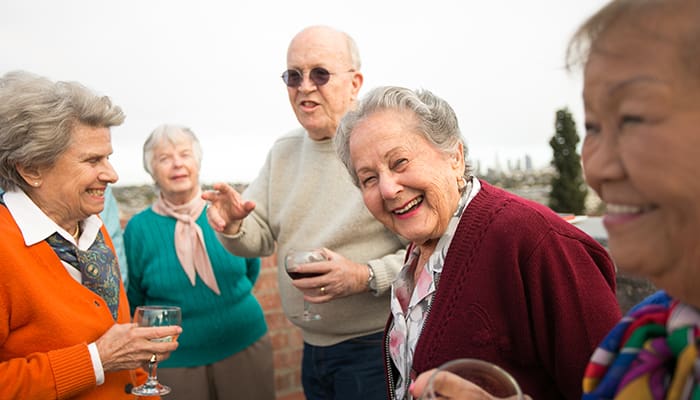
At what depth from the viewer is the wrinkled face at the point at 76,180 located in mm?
2070

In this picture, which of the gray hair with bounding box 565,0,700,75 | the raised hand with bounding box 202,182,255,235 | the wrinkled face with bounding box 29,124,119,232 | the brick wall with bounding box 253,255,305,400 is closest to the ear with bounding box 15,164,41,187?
the wrinkled face with bounding box 29,124,119,232

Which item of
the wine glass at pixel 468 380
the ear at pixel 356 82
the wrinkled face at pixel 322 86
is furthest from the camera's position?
the ear at pixel 356 82

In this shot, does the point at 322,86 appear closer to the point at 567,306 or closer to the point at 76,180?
the point at 76,180

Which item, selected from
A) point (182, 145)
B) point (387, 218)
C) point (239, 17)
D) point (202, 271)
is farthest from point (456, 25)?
point (387, 218)

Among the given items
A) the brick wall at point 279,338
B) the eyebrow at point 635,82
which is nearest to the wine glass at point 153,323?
the eyebrow at point 635,82

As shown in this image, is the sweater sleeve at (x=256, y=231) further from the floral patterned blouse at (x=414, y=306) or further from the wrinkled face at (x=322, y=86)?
the floral patterned blouse at (x=414, y=306)

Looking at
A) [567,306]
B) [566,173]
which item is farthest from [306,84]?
[566,173]

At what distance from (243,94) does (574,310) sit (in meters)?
4.23

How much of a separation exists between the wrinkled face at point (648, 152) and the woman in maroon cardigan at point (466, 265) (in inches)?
26.1

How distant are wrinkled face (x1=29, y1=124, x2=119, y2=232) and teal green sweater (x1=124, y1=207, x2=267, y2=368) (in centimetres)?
115

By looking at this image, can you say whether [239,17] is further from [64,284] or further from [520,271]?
[520,271]

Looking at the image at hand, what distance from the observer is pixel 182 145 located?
3627 mm

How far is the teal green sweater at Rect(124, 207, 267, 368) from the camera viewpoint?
10.5ft

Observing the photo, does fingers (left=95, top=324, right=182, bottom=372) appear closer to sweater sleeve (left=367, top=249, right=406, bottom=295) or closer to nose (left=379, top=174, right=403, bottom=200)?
sweater sleeve (left=367, top=249, right=406, bottom=295)
